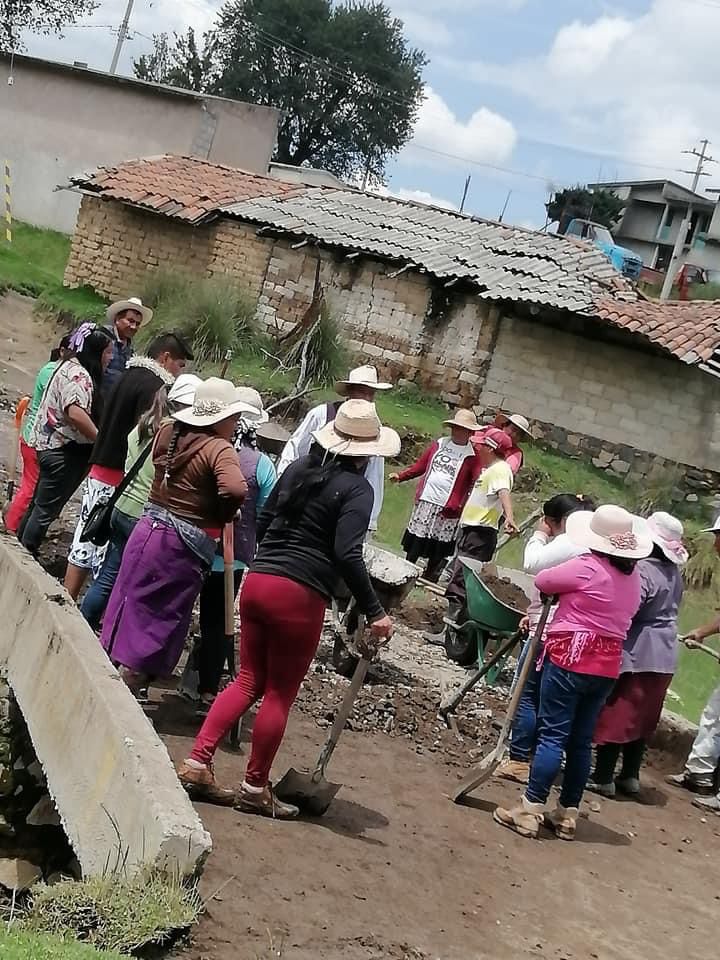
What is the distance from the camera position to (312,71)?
57.9 metres

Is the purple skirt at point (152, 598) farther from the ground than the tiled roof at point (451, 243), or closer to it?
closer to it

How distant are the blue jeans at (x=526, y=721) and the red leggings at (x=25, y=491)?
11.2 feet

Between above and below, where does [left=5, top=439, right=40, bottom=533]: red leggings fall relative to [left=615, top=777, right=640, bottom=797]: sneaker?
above

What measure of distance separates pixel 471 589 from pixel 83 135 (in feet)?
84.7

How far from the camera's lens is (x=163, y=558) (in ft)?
19.6

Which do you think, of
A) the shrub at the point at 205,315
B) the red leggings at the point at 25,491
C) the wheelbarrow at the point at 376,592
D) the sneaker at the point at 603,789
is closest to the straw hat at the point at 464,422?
the wheelbarrow at the point at 376,592

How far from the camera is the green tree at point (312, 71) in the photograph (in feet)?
191

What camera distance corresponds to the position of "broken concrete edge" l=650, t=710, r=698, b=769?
8.64 m

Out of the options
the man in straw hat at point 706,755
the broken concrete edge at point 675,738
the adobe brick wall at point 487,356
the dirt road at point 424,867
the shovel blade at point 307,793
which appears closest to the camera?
the dirt road at point 424,867

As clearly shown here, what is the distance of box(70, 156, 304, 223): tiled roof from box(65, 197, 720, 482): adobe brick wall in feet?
1.81

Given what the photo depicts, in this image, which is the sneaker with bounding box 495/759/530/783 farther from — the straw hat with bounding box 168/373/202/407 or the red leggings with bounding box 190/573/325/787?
the straw hat with bounding box 168/373/202/407

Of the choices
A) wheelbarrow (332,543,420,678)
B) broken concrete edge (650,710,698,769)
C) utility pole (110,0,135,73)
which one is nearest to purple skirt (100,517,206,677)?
wheelbarrow (332,543,420,678)

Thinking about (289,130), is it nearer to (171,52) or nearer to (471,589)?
(171,52)

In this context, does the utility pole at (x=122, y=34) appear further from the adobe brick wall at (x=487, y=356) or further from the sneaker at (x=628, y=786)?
the sneaker at (x=628, y=786)
